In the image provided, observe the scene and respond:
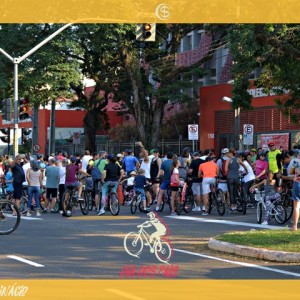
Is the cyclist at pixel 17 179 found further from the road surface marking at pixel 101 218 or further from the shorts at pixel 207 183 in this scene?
the shorts at pixel 207 183

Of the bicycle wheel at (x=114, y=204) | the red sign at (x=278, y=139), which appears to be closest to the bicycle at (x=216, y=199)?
the bicycle wheel at (x=114, y=204)

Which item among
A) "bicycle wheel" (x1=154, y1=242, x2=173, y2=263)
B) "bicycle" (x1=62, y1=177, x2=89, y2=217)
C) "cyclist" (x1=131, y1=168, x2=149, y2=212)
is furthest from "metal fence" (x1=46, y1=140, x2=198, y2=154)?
"bicycle wheel" (x1=154, y1=242, x2=173, y2=263)

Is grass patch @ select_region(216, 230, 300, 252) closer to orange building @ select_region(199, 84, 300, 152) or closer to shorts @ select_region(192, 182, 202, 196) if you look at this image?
shorts @ select_region(192, 182, 202, 196)

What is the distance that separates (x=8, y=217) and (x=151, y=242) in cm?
419

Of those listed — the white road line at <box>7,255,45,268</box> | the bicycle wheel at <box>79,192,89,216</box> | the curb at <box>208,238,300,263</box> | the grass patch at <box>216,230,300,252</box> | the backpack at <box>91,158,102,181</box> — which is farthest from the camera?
the backpack at <box>91,158,102,181</box>

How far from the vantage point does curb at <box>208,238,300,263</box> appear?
15523 millimetres

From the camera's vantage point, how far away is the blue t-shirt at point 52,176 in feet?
93.2

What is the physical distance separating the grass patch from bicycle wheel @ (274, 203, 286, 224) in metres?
4.11

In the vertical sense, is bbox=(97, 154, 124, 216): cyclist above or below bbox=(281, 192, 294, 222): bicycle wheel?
above

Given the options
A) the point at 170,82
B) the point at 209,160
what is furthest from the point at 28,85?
the point at 209,160

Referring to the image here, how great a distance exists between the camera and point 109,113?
76812mm

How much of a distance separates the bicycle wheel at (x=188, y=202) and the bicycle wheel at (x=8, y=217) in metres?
8.49

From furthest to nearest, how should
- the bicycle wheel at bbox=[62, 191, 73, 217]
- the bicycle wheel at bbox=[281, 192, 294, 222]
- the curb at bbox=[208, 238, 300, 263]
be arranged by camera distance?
the bicycle wheel at bbox=[62, 191, 73, 217]
the bicycle wheel at bbox=[281, 192, 294, 222]
the curb at bbox=[208, 238, 300, 263]
